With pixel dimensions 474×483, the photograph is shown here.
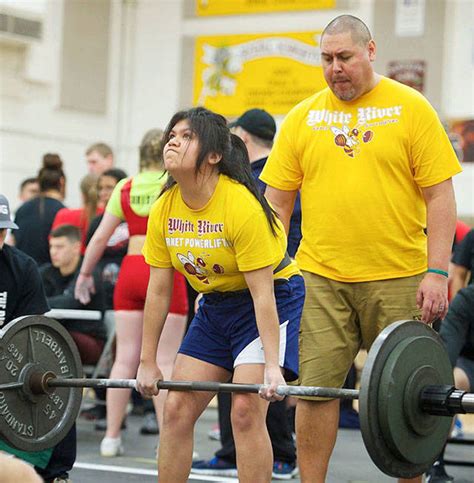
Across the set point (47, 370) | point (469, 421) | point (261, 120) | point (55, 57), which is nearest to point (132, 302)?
point (261, 120)

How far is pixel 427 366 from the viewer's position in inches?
157

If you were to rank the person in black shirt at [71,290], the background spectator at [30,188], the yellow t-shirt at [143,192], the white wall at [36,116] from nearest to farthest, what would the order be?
the yellow t-shirt at [143,192], the person in black shirt at [71,290], the background spectator at [30,188], the white wall at [36,116]

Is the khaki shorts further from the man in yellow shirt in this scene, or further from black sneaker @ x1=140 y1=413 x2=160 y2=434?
black sneaker @ x1=140 y1=413 x2=160 y2=434

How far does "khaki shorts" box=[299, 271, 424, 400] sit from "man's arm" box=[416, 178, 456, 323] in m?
0.14

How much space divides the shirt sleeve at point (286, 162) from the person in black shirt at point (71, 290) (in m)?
2.98

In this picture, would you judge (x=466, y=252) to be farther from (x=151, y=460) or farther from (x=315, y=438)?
(x=315, y=438)

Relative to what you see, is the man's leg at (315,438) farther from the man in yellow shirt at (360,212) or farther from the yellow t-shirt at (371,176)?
the yellow t-shirt at (371,176)

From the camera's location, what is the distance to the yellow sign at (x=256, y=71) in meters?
15.2

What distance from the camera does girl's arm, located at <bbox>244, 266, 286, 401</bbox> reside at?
13.2ft

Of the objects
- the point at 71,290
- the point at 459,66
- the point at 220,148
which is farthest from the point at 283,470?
Result: the point at 459,66

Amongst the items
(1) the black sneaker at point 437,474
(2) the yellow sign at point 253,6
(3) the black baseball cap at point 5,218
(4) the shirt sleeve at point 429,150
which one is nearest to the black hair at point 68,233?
(3) the black baseball cap at point 5,218

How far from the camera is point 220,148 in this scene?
4211 millimetres

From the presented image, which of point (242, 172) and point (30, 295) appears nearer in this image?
point (242, 172)

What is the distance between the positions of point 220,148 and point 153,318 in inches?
26.4
